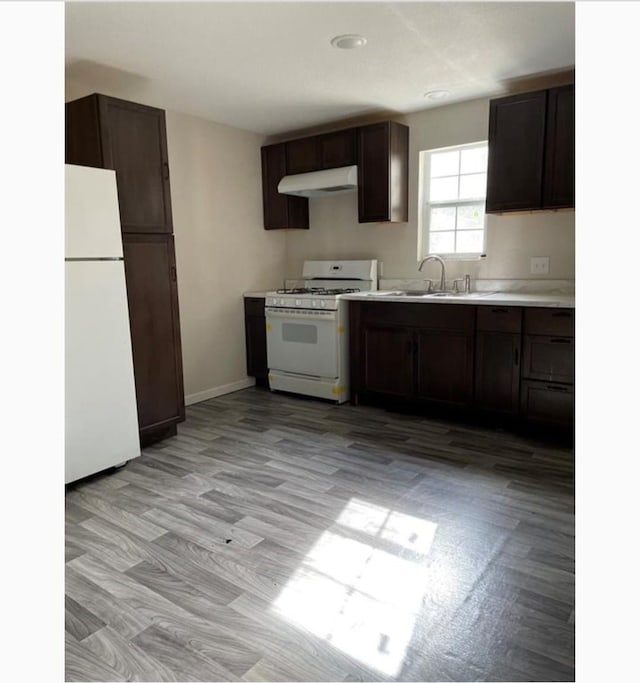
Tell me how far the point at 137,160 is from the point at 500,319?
2492mm

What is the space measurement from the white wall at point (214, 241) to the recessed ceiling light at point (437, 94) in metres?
1.75

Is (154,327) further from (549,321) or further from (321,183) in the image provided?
(549,321)

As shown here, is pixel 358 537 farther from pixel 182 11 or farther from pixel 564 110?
pixel 564 110

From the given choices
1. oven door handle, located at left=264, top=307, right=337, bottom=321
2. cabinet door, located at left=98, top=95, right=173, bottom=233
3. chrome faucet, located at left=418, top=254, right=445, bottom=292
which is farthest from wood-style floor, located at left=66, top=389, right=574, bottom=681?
cabinet door, located at left=98, top=95, right=173, bottom=233

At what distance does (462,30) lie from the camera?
2.64 m

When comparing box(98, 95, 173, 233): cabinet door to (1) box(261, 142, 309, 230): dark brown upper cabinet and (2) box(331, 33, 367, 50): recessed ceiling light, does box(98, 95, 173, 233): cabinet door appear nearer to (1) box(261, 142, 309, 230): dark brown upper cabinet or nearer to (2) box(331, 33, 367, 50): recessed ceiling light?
(2) box(331, 33, 367, 50): recessed ceiling light

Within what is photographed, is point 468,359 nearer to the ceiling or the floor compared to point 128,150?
nearer to the floor

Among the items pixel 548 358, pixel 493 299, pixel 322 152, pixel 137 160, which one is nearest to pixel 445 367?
pixel 493 299

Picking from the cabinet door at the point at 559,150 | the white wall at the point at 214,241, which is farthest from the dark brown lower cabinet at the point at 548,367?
the white wall at the point at 214,241

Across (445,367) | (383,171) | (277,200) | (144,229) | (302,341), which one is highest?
(383,171)

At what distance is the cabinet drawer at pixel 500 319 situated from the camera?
323 centimetres

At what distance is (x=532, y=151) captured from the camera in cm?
335

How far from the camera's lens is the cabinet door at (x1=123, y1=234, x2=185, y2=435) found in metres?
3.11

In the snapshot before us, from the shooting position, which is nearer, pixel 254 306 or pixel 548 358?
pixel 548 358
